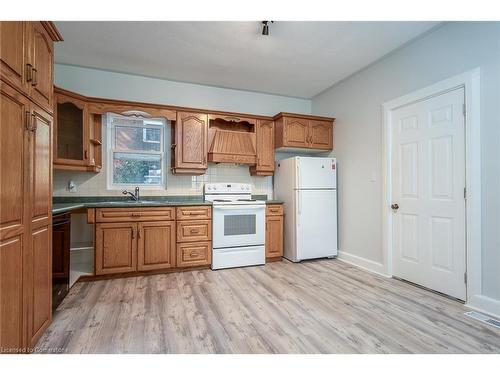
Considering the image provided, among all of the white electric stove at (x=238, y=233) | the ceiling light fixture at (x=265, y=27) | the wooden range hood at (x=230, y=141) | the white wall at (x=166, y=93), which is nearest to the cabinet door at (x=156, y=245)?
the white electric stove at (x=238, y=233)

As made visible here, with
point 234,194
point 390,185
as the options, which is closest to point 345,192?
point 390,185

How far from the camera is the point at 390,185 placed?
320 cm

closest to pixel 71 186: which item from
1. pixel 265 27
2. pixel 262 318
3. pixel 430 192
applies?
pixel 262 318

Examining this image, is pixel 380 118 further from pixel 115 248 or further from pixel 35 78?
pixel 115 248

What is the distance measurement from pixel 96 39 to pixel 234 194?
2.64 m

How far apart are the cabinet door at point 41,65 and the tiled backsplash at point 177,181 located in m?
1.80

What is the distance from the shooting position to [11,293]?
1438 millimetres

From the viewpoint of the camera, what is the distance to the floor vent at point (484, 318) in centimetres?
205

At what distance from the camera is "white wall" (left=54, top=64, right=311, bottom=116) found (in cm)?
353

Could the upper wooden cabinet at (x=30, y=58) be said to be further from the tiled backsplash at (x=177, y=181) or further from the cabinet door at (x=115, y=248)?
the tiled backsplash at (x=177, y=181)

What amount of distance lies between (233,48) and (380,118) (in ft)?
6.70

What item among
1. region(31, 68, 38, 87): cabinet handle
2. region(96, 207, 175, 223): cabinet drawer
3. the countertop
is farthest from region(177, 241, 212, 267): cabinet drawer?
region(31, 68, 38, 87): cabinet handle

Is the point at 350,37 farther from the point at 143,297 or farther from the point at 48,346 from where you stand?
the point at 48,346
